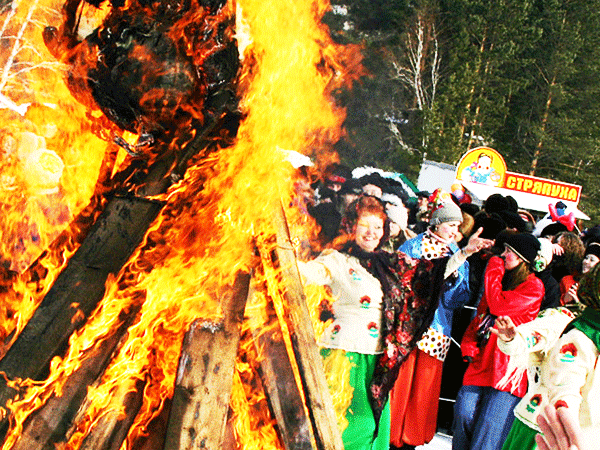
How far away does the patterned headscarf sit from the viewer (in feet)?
9.45

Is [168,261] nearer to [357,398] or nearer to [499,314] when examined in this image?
[357,398]

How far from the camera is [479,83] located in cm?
2592

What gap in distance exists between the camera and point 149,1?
2.81 m

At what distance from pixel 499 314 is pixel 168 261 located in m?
3.01

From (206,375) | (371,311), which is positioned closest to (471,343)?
(371,311)

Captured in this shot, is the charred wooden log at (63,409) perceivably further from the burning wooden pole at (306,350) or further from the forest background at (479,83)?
the forest background at (479,83)

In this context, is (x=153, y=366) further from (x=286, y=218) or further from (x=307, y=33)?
(x=307, y=33)

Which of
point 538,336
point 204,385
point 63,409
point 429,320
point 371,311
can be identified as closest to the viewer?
point 63,409

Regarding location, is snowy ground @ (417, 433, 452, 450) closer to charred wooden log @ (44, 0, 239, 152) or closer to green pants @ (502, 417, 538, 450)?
green pants @ (502, 417, 538, 450)

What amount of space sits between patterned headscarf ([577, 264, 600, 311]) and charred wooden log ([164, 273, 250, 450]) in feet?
5.15

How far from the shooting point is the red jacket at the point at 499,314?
191 inches

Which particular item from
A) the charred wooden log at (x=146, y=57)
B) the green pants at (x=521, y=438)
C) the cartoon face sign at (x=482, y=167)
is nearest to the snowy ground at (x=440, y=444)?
the green pants at (x=521, y=438)

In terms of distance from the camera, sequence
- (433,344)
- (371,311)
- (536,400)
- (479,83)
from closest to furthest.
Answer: (536,400) < (371,311) < (433,344) < (479,83)

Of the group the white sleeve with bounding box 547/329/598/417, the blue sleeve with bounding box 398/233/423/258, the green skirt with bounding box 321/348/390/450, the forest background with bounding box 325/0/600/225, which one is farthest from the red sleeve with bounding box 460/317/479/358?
the forest background with bounding box 325/0/600/225
